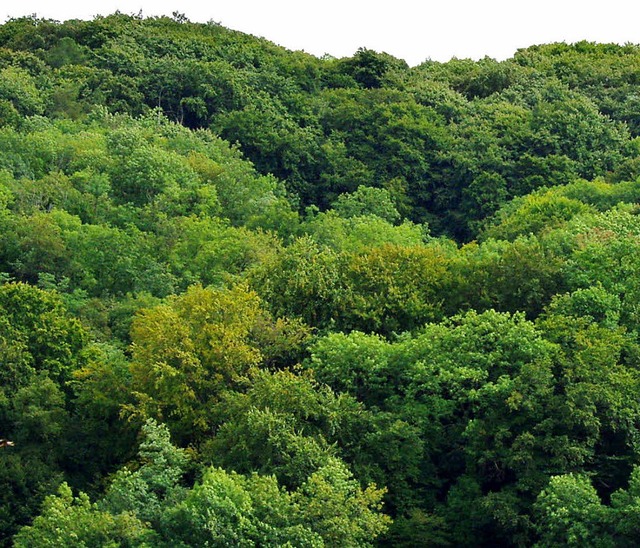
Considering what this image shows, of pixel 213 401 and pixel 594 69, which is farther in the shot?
pixel 594 69

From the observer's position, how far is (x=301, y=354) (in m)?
61.6

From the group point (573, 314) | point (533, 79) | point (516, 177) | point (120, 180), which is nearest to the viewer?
point (573, 314)

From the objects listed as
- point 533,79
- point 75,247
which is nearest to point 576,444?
point 75,247

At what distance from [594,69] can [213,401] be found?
190ft

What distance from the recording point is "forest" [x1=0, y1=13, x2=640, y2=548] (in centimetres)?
5266

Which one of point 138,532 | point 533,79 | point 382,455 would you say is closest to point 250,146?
point 533,79

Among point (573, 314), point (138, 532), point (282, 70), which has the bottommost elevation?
point (138, 532)

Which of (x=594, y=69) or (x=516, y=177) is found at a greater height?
(x=594, y=69)

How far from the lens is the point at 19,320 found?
63438 millimetres

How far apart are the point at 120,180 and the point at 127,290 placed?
39.7 feet

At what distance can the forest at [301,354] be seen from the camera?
2073 inches

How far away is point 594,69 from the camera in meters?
108

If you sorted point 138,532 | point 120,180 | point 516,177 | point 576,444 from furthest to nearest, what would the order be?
point 516,177, point 120,180, point 576,444, point 138,532

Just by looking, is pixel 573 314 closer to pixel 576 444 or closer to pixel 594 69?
pixel 576 444
